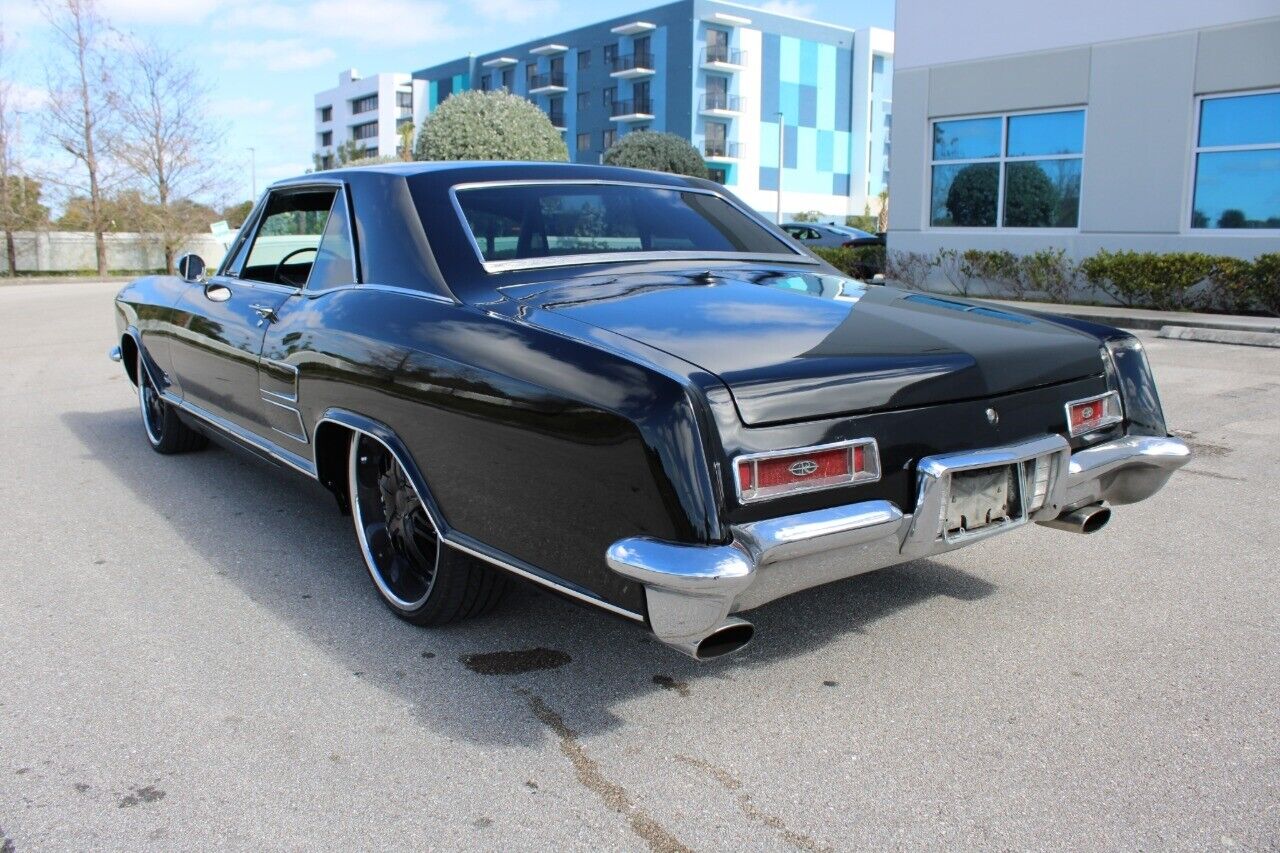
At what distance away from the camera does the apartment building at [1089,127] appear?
47.8ft

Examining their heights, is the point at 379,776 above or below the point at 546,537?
below

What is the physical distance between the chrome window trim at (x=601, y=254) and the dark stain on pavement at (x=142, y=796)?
5.68 ft

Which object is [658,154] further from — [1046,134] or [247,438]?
[247,438]

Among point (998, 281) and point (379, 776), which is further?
point (998, 281)

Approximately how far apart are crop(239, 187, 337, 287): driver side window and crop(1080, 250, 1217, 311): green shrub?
1289cm

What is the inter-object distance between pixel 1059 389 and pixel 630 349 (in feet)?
4.57

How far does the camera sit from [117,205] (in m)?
34.2

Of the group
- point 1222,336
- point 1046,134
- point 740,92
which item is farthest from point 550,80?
point 1222,336

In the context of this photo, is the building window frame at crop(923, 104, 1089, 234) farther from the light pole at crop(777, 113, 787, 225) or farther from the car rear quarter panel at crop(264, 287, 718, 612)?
the light pole at crop(777, 113, 787, 225)

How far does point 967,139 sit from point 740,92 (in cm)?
4629

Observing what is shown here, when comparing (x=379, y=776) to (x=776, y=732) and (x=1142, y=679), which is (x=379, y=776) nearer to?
(x=776, y=732)

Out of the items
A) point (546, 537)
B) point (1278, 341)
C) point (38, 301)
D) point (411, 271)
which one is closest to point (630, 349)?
point (546, 537)

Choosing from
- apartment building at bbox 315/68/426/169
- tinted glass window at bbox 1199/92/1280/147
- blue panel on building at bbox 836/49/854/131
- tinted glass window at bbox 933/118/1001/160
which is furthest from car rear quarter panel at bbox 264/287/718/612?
apartment building at bbox 315/68/426/169

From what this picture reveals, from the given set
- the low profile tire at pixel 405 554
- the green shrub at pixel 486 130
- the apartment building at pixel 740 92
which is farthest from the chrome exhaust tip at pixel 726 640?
the apartment building at pixel 740 92
